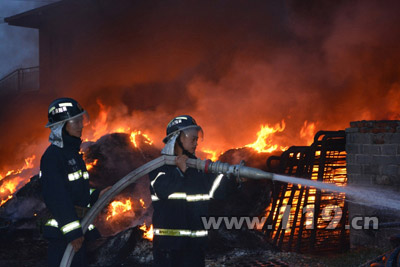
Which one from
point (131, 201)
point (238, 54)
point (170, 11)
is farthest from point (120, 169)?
point (170, 11)

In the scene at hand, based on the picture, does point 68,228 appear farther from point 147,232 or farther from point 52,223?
point 147,232

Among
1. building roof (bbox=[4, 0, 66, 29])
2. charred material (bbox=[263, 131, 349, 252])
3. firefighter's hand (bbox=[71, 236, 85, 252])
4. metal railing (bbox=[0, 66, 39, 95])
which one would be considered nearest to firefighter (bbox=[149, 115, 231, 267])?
firefighter's hand (bbox=[71, 236, 85, 252])

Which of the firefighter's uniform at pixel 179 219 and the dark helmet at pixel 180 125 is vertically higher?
the dark helmet at pixel 180 125

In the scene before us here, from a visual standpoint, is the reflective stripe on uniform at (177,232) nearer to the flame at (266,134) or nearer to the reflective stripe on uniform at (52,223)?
the reflective stripe on uniform at (52,223)

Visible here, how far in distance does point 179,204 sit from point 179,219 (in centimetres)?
14

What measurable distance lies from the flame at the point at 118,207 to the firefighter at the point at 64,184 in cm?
574

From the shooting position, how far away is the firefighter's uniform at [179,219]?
12.9ft

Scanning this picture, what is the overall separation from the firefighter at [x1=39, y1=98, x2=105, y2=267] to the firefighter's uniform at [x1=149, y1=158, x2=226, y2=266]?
0.73 meters

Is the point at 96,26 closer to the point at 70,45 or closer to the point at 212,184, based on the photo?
the point at 70,45

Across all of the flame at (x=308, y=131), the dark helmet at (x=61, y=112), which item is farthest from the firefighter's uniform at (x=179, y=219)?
the flame at (x=308, y=131)

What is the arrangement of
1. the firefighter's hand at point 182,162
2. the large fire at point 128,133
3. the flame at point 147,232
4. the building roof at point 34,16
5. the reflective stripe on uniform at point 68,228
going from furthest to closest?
the building roof at point 34,16 < the large fire at point 128,133 < the flame at point 147,232 < the firefighter's hand at point 182,162 < the reflective stripe on uniform at point 68,228

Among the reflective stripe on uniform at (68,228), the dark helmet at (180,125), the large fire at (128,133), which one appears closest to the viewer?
the reflective stripe on uniform at (68,228)

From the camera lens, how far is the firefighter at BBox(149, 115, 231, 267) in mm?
3895

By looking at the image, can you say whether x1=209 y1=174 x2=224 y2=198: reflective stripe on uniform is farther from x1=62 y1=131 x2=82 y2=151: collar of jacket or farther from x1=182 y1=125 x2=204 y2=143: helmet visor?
x1=62 y1=131 x2=82 y2=151: collar of jacket
